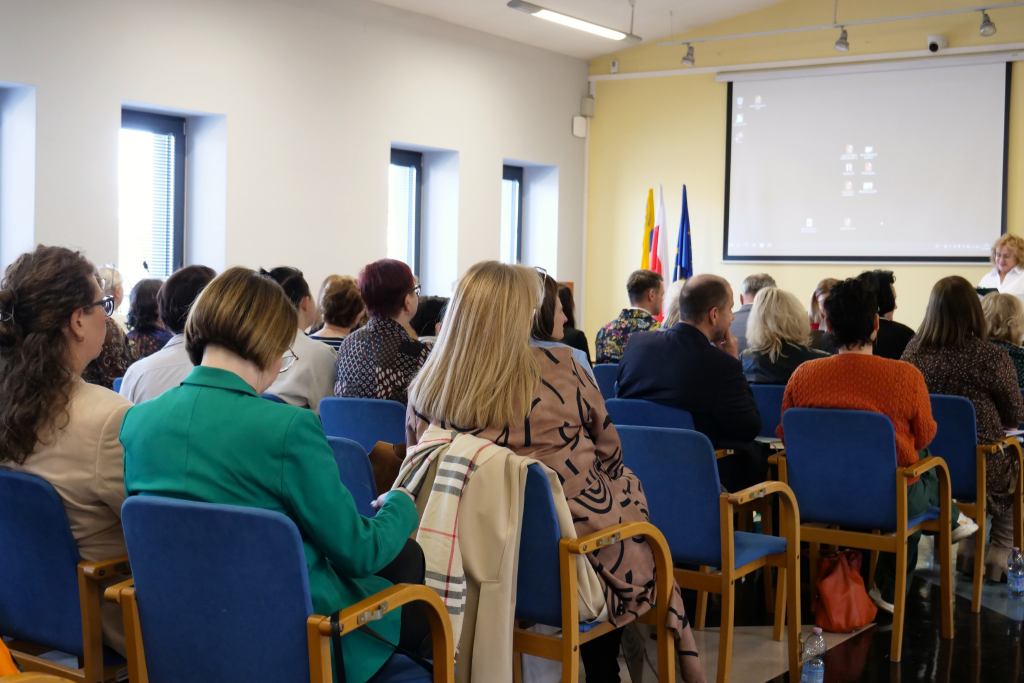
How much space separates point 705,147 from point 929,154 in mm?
2098

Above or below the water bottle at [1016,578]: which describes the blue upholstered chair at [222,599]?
above

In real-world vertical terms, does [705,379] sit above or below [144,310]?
below

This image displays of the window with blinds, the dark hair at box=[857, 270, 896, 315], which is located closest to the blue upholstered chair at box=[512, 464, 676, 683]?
the dark hair at box=[857, 270, 896, 315]

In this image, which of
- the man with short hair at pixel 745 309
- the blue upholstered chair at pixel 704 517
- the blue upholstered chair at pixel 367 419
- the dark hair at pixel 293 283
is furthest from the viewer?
the man with short hair at pixel 745 309

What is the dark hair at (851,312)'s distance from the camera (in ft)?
10.5

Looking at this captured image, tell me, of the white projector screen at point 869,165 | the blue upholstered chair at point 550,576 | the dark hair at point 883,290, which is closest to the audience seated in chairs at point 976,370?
the dark hair at point 883,290

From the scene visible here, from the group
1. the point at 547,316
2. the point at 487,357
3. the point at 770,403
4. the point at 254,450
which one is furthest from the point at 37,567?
the point at 770,403

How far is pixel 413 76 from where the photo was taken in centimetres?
824

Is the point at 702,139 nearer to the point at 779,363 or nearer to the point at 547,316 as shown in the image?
the point at 779,363

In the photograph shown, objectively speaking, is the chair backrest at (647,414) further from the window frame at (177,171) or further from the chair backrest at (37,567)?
the window frame at (177,171)

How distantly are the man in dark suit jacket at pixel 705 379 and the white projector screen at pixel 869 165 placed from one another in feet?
18.6

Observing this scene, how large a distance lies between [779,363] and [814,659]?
5.27ft

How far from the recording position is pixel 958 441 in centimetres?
356

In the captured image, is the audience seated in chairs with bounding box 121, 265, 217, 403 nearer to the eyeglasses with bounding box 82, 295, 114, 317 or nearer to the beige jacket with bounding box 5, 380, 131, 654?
the eyeglasses with bounding box 82, 295, 114, 317
